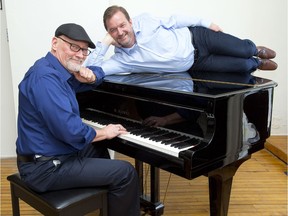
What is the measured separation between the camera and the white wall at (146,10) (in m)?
2.96

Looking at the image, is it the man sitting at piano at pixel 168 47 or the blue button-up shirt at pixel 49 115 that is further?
the man sitting at piano at pixel 168 47

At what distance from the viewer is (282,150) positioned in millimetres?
3514

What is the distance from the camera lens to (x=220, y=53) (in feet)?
8.48

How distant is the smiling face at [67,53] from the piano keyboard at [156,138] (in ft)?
1.40

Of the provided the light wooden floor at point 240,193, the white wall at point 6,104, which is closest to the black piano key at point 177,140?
the light wooden floor at point 240,193

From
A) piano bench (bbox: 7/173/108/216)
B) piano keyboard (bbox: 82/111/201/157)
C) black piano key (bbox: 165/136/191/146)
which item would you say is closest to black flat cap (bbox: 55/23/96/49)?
piano keyboard (bbox: 82/111/201/157)

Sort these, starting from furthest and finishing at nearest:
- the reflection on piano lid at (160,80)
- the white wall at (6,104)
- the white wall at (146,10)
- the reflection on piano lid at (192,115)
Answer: the white wall at (6,104) → the white wall at (146,10) → the reflection on piano lid at (160,80) → the reflection on piano lid at (192,115)

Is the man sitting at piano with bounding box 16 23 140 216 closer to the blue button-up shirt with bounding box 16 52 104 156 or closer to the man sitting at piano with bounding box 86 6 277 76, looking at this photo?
the blue button-up shirt with bounding box 16 52 104 156

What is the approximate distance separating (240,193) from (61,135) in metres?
1.81

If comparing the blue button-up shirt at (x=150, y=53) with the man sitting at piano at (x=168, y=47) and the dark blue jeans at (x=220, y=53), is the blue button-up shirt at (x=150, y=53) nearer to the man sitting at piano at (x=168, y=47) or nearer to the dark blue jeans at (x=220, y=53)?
the man sitting at piano at (x=168, y=47)

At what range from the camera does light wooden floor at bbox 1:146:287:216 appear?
2.56m

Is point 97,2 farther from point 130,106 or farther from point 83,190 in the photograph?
point 83,190

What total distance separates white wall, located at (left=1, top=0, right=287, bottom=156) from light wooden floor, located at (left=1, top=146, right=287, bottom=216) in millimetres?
801

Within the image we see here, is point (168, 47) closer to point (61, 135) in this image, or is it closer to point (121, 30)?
point (121, 30)
